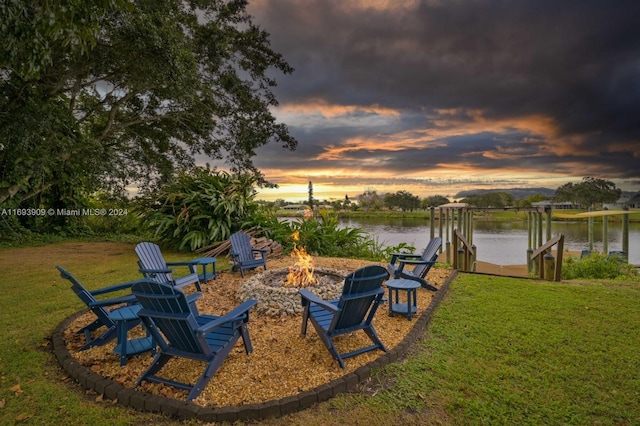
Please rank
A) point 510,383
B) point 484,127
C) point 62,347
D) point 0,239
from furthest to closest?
point 484,127
point 0,239
point 62,347
point 510,383

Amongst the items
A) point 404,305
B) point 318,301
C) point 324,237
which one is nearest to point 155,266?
point 318,301

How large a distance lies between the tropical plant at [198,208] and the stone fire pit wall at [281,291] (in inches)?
169

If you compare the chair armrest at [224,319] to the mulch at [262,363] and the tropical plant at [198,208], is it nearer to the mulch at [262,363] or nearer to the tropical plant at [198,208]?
the mulch at [262,363]

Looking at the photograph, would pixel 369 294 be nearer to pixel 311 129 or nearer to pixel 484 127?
pixel 311 129

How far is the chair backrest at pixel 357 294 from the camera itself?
2.89m

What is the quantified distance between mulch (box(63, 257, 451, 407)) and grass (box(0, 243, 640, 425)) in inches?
8.7

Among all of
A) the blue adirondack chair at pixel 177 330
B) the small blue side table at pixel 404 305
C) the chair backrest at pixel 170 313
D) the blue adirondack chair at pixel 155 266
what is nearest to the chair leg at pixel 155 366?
the blue adirondack chair at pixel 177 330

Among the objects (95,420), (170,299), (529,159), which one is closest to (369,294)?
(170,299)

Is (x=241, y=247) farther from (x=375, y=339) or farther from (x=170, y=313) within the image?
(x=170, y=313)

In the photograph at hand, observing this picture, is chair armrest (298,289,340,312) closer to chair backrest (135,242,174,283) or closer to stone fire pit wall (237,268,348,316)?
stone fire pit wall (237,268,348,316)

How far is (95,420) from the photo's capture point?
7.28 feet

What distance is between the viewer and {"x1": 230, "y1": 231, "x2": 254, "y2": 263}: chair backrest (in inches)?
250

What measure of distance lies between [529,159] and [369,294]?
764 inches

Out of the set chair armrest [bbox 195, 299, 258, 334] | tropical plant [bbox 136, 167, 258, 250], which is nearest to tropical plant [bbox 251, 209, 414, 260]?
tropical plant [bbox 136, 167, 258, 250]
